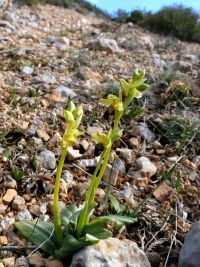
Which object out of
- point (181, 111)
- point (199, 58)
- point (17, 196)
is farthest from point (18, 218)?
point (199, 58)

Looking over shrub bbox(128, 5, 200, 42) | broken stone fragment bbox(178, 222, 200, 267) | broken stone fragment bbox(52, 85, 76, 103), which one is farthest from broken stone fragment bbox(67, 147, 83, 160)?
shrub bbox(128, 5, 200, 42)

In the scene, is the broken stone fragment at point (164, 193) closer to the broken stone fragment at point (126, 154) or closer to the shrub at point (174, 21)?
the broken stone fragment at point (126, 154)

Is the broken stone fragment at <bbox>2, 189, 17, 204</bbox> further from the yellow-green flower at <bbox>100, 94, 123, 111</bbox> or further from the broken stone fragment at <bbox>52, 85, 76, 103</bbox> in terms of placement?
the broken stone fragment at <bbox>52, 85, 76, 103</bbox>

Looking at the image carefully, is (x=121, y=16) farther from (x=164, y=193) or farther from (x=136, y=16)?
(x=164, y=193)

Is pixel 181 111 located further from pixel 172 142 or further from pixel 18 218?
pixel 18 218

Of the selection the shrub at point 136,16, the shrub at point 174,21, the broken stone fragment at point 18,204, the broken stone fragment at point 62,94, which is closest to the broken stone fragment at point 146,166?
the broken stone fragment at point 18,204

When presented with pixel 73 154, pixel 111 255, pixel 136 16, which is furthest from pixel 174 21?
pixel 111 255
